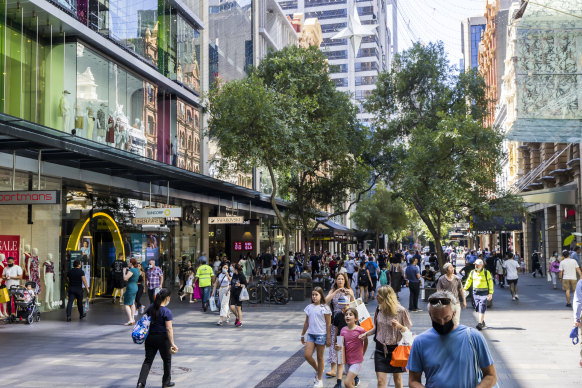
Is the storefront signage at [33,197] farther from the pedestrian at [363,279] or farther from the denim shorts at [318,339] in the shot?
the pedestrian at [363,279]

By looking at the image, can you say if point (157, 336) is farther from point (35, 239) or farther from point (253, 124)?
point (253, 124)

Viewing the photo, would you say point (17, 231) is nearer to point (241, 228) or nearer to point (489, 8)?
point (241, 228)

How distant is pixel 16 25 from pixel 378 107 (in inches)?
640

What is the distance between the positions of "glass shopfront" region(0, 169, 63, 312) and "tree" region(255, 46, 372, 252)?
28.0ft

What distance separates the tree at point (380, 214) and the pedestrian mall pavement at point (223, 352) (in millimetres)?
46698

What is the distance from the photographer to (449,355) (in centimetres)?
377

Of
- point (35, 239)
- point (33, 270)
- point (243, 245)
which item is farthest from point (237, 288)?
point (243, 245)

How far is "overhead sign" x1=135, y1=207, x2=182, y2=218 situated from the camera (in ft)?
64.0

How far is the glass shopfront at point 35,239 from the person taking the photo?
57.8 ft

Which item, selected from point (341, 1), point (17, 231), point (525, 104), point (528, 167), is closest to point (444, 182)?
point (525, 104)

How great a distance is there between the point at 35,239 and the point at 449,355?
17062mm

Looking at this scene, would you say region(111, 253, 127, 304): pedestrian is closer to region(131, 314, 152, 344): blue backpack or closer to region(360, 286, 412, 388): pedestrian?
region(131, 314, 152, 344): blue backpack

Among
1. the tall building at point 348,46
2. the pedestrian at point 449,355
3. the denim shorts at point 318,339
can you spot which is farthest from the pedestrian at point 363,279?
the tall building at point 348,46

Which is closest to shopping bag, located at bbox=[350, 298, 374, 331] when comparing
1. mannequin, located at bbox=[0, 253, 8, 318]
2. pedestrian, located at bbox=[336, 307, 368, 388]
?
pedestrian, located at bbox=[336, 307, 368, 388]
